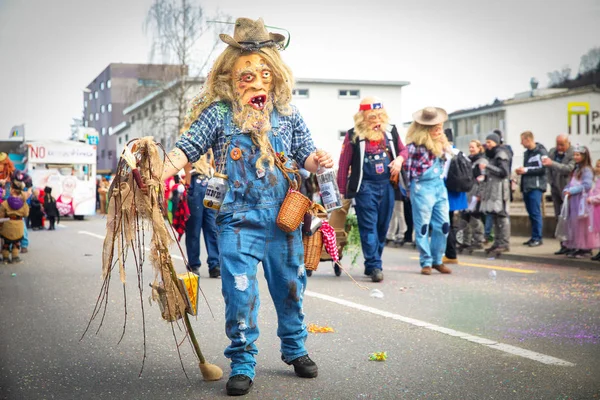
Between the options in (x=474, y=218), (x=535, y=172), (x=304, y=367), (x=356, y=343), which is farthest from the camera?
(x=474, y=218)

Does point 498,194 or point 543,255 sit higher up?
point 498,194

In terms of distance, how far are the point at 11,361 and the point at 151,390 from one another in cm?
139

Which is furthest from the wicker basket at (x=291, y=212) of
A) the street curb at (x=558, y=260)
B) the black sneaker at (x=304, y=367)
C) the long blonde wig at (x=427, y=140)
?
the street curb at (x=558, y=260)

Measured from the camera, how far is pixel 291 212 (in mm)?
4469

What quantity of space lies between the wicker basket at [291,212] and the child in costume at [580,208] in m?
8.19

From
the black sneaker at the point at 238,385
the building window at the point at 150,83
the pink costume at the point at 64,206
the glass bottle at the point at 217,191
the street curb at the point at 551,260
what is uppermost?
the building window at the point at 150,83

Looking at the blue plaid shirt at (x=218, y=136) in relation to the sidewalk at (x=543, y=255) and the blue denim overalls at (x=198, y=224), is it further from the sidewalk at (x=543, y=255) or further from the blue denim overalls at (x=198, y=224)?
the sidewalk at (x=543, y=255)

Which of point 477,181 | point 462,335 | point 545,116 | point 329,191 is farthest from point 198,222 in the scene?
point 545,116

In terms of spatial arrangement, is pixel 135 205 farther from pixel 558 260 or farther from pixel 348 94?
pixel 348 94

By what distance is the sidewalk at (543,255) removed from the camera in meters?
11.0

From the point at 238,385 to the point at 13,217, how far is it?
8921 mm

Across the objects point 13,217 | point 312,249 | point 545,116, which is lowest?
point 13,217

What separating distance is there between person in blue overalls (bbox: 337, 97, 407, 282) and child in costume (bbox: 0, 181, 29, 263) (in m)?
5.58

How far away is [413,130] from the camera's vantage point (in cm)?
1027
